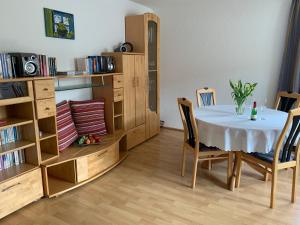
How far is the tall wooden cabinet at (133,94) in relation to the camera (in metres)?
3.54

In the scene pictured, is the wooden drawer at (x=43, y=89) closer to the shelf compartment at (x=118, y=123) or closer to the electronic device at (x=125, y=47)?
the shelf compartment at (x=118, y=123)

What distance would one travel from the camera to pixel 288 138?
2232mm

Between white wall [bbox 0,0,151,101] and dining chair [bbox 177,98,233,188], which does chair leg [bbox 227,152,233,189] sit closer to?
dining chair [bbox 177,98,233,188]

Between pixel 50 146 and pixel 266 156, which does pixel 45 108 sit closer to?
pixel 50 146

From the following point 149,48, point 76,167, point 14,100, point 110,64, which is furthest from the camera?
point 149,48

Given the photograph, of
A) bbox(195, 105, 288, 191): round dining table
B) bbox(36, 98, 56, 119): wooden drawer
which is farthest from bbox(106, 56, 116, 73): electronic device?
bbox(195, 105, 288, 191): round dining table

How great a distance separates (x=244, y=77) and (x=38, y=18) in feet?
10.6

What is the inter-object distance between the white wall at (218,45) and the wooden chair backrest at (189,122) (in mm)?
1843

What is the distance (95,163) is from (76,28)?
5.80 ft

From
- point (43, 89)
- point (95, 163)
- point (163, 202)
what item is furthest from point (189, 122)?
point (43, 89)

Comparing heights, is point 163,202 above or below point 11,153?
below

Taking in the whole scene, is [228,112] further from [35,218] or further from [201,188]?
[35,218]

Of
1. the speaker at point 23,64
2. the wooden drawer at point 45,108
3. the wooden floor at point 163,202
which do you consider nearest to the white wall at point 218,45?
the wooden floor at point 163,202

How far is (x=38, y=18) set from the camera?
105 inches
